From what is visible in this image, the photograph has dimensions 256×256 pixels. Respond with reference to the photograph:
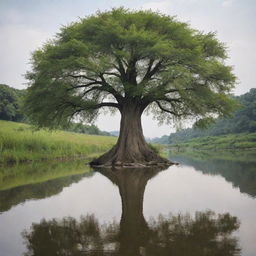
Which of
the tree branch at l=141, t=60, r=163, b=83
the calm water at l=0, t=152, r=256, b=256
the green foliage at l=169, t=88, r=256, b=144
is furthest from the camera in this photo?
the green foliage at l=169, t=88, r=256, b=144

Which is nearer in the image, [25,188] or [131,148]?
[25,188]

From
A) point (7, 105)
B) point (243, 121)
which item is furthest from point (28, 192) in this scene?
point (243, 121)

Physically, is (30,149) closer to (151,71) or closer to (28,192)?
(151,71)

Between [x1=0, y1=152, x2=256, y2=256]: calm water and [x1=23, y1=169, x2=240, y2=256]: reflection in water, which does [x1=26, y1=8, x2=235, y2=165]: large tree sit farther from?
[x1=23, y1=169, x2=240, y2=256]: reflection in water

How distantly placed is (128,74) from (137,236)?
21.5m

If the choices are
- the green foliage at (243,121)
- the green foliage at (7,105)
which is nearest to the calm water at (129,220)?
the green foliage at (7,105)

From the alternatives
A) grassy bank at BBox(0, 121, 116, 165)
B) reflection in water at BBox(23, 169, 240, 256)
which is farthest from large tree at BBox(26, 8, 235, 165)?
reflection in water at BBox(23, 169, 240, 256)

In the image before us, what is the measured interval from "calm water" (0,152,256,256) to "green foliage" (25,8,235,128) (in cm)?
1243

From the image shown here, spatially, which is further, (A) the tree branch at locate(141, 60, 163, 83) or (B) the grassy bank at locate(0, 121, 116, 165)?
(A) the tree branch at locate(141, 60, 163, 83)

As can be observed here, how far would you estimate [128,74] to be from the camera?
26891mm

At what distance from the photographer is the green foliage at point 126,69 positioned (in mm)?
23469

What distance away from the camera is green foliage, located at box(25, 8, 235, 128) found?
77.0 ft

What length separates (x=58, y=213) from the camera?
8844 mm

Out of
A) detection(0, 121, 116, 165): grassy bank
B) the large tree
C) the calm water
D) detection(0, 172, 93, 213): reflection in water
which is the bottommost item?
detection(0, 172, 93, 213): reflection in water
